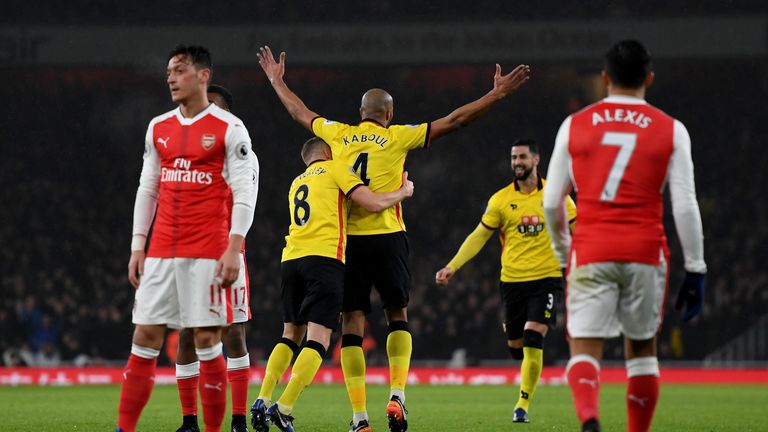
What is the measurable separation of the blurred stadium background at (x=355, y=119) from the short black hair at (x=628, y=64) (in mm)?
17133

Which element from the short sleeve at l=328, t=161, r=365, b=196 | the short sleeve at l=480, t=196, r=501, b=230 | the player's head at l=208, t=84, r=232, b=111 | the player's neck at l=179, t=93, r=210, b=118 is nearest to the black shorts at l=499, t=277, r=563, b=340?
the short sleeve at l=480, t=196, r=501, b=230

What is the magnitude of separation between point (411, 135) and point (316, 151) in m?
0.77

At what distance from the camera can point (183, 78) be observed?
5980 mm

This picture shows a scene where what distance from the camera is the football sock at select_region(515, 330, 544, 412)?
9602 mm

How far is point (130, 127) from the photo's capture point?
29844 millimetres

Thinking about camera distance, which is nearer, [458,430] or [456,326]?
[458,430]

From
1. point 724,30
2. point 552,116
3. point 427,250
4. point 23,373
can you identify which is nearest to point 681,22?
point 724,30

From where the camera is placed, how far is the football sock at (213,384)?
596cm

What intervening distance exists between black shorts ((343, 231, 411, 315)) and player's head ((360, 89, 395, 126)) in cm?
83

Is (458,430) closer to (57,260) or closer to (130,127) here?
(57,260)

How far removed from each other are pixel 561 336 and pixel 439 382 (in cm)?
322

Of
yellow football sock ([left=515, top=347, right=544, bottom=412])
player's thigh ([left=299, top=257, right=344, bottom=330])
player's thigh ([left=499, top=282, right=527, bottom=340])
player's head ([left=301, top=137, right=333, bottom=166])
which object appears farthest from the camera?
player's thigh ([left=499, top=282, right=527, bottom=340])

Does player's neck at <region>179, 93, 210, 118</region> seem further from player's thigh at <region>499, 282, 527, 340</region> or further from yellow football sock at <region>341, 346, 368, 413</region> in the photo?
player's thigh at <region>499, 282, 527, 340</region>

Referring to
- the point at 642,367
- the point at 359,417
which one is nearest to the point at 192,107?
the point at 359,417
